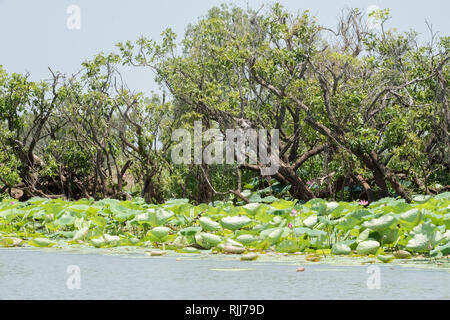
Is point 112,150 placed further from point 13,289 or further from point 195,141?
point 13,289

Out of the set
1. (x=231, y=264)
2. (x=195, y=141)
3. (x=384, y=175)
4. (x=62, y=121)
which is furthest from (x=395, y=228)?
(x=62, y=121)

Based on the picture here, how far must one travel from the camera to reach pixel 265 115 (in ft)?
49.5

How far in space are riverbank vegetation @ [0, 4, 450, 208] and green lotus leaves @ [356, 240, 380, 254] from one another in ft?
17.1

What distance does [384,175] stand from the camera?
12.8 metres

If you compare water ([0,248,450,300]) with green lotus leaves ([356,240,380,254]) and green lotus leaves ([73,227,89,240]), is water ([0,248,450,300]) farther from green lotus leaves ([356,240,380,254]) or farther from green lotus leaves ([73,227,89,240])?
green lotus leaves ([73,227,89,240])

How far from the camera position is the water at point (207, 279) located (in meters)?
3.86

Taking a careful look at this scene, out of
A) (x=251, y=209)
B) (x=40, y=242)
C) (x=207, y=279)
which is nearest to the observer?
(x=207, y=279)

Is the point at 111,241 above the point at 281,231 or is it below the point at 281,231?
below

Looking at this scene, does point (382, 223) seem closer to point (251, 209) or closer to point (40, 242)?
point (251, 209)

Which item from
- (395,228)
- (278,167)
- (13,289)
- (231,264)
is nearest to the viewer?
(13,289)

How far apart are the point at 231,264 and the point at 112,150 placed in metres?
11.7

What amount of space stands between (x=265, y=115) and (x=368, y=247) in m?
9.76

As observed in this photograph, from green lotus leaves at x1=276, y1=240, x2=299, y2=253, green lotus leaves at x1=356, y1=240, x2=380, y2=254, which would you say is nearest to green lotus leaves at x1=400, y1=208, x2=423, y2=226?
green lotus leaves at x1=356, y1=240, x2=380, y2=254

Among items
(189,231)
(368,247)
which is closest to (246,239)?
(189,231)
